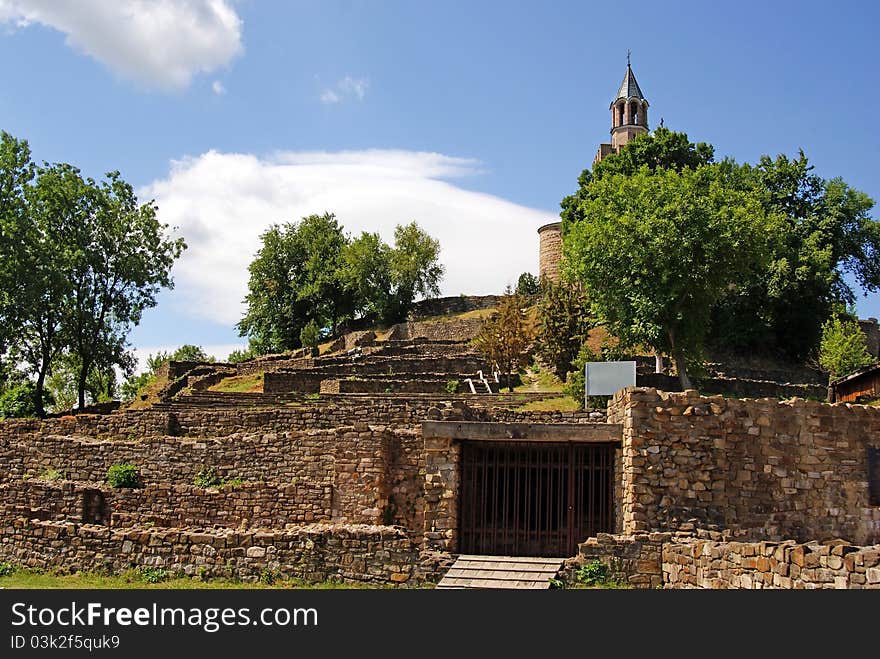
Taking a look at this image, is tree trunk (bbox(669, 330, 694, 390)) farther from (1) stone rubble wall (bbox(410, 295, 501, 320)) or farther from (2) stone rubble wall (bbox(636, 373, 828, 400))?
(1) stone rubble wall (bbox(410, 295, 501, 320))

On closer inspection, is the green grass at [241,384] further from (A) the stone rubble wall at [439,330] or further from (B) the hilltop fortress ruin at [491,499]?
(B) the hilltop fortress ruin at [491,499]

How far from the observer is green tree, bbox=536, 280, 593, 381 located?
3394 centimetres

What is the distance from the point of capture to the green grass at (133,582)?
45.5ft


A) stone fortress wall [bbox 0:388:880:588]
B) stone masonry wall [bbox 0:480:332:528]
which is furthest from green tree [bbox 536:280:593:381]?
stone masonry wall [bbox 0:480:332:528]

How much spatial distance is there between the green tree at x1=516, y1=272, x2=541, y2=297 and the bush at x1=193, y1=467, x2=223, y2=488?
124 ft

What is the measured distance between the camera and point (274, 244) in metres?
61.6

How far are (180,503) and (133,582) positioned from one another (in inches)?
125

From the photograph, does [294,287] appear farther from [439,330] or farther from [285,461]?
[285,461]

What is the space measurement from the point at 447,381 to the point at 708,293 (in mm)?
9454

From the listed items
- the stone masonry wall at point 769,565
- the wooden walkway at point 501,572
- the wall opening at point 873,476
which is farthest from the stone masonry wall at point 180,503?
the wall opening at point 873,476

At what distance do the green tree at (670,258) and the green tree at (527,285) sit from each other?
23462 millimetres

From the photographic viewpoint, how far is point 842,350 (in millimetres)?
35125

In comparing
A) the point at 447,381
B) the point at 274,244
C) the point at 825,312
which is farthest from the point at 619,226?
the point at 274,244

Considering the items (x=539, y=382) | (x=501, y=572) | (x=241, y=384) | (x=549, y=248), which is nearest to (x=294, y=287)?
(x=549, y=248)
